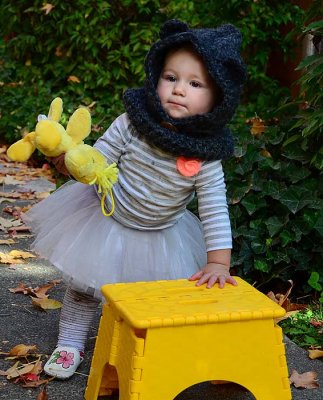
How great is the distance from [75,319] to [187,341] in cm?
76

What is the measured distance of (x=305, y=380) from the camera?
305 centimetres

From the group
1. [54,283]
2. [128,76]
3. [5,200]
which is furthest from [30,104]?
[54,283]

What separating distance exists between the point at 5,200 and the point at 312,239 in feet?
8.34

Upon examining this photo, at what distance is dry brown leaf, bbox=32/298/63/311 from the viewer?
3.64 metres

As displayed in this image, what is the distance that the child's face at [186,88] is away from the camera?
115 inches

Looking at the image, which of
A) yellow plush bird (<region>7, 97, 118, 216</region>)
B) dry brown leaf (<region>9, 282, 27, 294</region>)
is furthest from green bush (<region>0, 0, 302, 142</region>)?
yellow plush bird (<region>7, 97, 118, 216</region>)

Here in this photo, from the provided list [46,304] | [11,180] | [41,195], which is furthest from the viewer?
[11,180]

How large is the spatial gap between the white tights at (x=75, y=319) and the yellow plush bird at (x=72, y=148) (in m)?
0.53

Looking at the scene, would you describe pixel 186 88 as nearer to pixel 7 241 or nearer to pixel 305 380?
pixel 305 380

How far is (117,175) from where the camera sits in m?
2.95

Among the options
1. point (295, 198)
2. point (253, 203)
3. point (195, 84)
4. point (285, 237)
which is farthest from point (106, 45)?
point (195, 84)

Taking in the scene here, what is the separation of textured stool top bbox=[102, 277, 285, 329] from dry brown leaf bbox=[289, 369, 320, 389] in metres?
0.47

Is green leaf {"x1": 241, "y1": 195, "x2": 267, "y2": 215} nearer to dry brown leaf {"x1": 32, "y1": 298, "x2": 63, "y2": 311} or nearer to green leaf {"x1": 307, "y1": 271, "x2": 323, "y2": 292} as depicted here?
green leaf {"x1": 307, "y1": 271, "x2": 323, "y2": 292}

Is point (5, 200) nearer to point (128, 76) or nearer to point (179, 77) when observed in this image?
point (128, 76)
